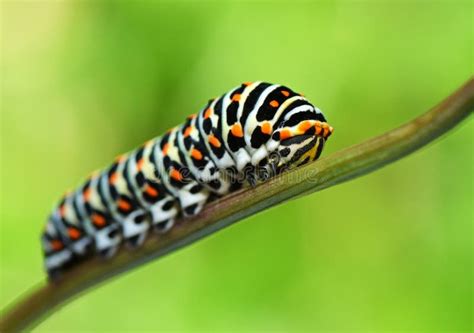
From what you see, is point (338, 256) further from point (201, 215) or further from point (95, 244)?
Answer: point (201, 215)

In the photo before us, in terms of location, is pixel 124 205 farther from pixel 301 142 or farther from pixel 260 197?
pixel 260 197

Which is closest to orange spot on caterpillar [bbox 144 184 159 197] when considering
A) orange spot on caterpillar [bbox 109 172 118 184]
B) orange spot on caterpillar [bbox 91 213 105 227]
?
orange spot on caterpillar [bbox 109 172 118 184]

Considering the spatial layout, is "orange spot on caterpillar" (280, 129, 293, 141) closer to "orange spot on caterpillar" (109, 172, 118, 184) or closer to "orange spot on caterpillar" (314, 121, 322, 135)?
"orange spot on caterpillar" (314, 121, 322, 135)

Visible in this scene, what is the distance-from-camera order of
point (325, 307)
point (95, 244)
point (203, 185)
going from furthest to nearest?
point (325, 307) < point (95, 244) < point (203, 185)

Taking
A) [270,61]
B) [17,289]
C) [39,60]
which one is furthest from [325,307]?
[39,60]

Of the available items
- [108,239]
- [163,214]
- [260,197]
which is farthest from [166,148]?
[260,197]

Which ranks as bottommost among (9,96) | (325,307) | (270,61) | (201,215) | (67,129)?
(325,307)

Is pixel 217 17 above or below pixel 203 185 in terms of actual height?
above
